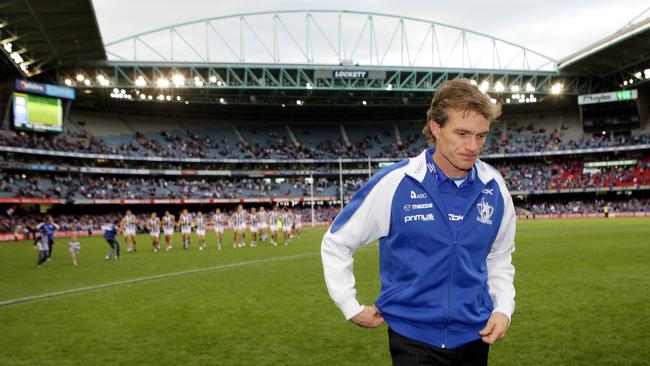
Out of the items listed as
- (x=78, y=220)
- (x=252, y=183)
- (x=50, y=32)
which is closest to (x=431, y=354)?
(x=50, y=32)

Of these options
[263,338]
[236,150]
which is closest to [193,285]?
[263,338]

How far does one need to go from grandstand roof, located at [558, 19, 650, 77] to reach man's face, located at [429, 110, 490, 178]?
172 ft

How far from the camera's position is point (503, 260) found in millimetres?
3254

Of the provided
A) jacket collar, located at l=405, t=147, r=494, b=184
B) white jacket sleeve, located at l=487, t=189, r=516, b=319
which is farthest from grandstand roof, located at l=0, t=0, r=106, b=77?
white jacket sleeve, located at l=487, t=189, r=516, b=319

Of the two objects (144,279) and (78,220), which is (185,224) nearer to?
(144,279)

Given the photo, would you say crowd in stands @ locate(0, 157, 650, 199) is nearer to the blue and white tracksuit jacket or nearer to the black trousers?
the blue and white tracksuit jacket

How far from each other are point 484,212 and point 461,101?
0.61 meters

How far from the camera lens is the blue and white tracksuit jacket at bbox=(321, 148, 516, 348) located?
2.96 metres

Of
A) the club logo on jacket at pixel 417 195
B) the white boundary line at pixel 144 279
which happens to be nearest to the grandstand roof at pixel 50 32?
the white boundary line at pixel 144 279

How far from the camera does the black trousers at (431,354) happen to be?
9.58 feet

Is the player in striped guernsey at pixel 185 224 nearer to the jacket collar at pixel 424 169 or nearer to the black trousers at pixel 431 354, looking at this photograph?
the jacket collar at pixel 424 169

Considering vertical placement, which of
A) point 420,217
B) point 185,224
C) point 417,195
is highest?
point 417,195

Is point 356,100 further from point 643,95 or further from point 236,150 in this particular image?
point 643,95

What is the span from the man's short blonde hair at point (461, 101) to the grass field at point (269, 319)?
473 cm
